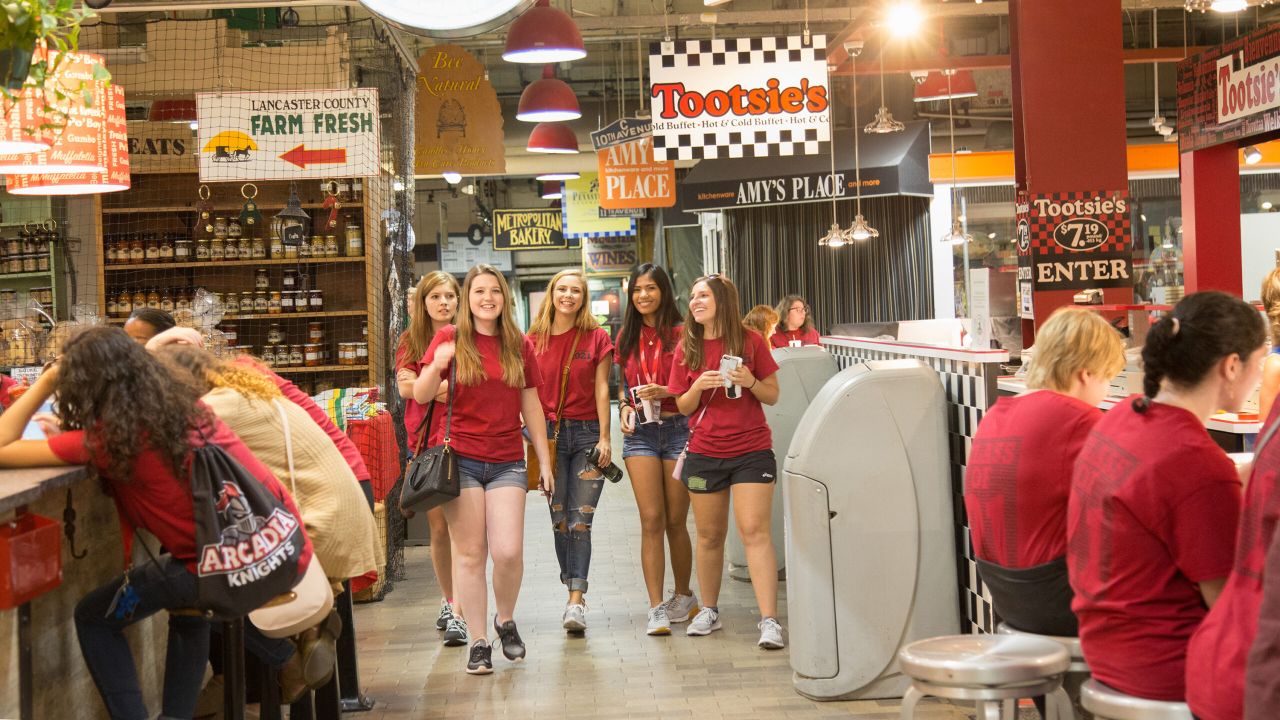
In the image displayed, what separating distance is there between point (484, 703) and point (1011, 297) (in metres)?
5.43

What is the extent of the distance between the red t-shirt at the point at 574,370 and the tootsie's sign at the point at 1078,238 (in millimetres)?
3160

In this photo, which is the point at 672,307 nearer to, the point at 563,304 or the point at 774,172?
the point at 563,304

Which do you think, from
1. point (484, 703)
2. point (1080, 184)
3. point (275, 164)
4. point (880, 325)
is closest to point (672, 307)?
point (484, 703)

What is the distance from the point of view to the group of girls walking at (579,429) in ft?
16.9

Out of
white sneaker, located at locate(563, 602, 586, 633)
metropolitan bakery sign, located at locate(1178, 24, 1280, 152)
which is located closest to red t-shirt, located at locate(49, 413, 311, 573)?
white sneaker, located at locate(563, 602, 586, 633)

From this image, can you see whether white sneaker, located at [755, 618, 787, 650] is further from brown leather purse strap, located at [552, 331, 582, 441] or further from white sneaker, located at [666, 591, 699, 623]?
brown leather purse strap, located at [552, 331, 582, 441]

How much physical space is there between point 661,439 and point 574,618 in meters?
0.94

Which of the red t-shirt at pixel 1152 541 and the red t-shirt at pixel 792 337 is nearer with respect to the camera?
the red t-shirt at pixel 1152 541

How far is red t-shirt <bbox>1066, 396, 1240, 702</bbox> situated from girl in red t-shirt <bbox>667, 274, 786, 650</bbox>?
276cm

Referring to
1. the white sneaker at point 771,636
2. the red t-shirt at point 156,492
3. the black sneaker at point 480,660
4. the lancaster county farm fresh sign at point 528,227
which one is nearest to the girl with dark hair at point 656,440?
the white sneaker at point 771,636

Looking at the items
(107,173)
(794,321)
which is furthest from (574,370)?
(794,321)

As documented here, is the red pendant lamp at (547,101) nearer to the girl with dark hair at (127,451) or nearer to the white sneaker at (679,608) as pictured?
the white sneaker at (679,608)

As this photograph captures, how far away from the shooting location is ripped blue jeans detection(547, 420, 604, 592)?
584 cm

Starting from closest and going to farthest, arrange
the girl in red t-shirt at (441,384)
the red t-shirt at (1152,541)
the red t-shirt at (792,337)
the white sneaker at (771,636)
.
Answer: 1. the red t-shirt at (1152,541)
2. the white sneaker at (771,636)
3. the girl in red t-shirt at (441,384)
4. the red t-shirt at (792,337)
